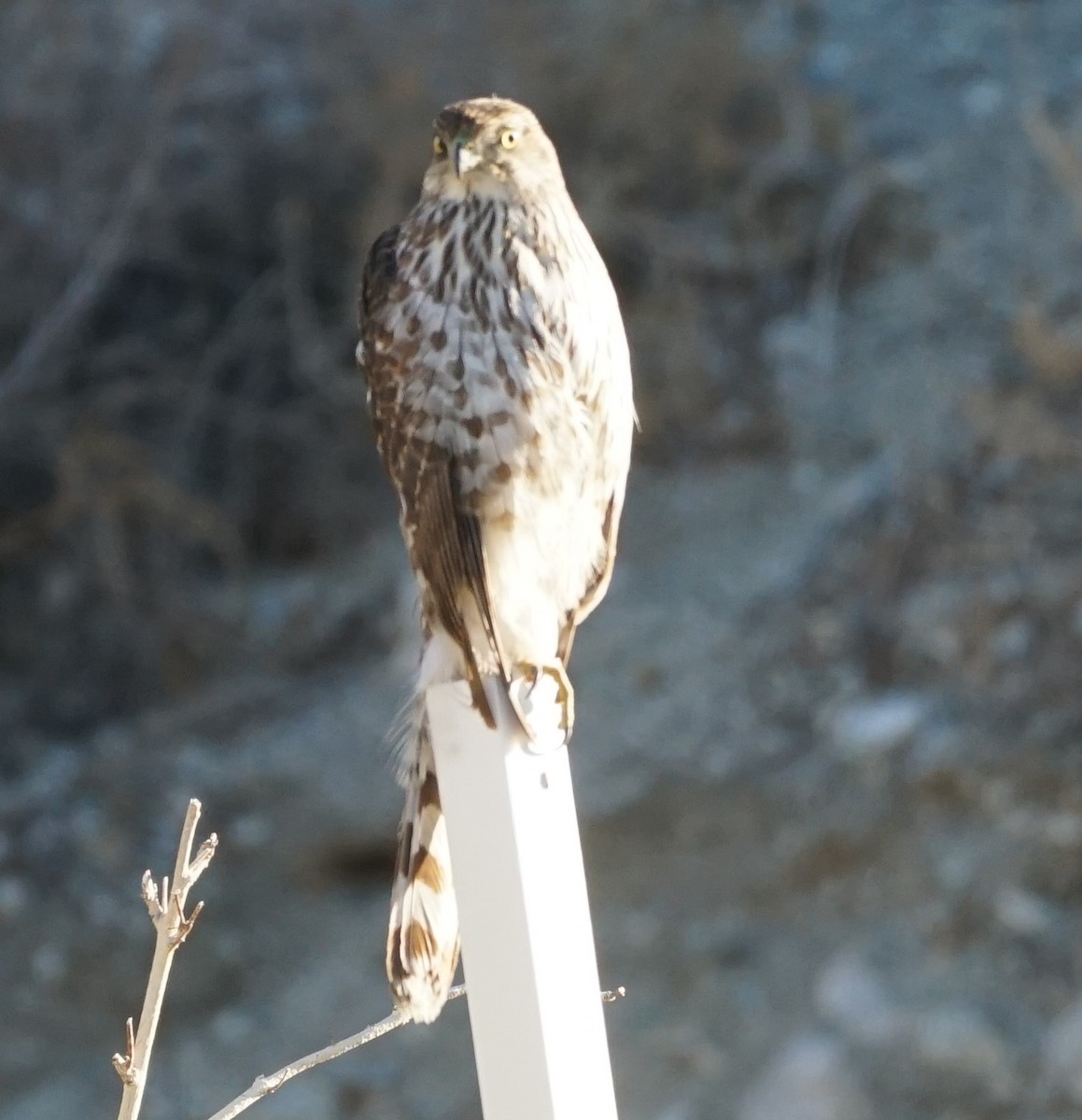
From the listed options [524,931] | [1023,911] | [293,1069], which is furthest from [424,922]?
[1023,911]

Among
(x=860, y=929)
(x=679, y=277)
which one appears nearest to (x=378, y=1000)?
(x=860, y=929)

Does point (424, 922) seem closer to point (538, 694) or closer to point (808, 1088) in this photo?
point (538, 694)

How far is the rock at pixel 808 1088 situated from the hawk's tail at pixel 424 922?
280cm

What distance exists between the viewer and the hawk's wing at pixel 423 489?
2488mm

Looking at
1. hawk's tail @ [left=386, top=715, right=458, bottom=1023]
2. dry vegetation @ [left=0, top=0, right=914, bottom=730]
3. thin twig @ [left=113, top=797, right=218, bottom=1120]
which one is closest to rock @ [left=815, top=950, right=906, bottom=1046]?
dry vegetation @ [left=0, top=0, right=914, bottom=730]

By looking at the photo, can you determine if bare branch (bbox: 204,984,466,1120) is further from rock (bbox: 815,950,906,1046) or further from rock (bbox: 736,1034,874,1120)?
rock (bbox: 815,950,906,1046)

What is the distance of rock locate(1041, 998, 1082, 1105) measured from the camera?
A: 473 cm

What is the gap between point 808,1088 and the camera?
4820 mm

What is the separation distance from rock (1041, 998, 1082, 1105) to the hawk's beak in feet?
10.7

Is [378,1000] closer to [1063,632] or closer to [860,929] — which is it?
[860,929]

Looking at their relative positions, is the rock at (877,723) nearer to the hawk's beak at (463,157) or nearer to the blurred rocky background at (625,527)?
the blurred rocky background at (625,527)

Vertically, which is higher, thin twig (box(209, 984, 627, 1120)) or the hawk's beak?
the hawk's beak

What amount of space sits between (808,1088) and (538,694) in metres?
3.11

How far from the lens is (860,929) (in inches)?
203
